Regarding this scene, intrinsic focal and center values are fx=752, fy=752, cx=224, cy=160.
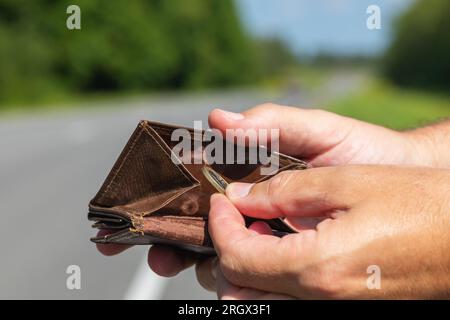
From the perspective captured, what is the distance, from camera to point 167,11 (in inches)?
2594

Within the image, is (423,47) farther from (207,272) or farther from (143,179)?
(143,179)

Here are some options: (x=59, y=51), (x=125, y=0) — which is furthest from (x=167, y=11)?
(x=59, y=51)

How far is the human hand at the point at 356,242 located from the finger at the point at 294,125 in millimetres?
484

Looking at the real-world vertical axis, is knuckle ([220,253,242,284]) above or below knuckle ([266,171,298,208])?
below

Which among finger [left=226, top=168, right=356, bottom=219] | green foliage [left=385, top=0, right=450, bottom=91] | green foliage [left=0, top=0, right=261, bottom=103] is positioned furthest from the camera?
green foliage [left=385, top=0, right=450, bottom=91]

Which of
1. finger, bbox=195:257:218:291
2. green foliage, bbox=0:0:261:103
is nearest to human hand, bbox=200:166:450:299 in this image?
finger, bbox=195:257:218:291

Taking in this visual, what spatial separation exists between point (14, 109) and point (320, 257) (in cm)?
3501

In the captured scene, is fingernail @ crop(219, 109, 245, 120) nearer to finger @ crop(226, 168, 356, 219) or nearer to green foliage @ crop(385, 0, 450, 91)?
finger @ crop(226, 168, 356, 219)

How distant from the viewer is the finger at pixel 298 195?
161 centimetres

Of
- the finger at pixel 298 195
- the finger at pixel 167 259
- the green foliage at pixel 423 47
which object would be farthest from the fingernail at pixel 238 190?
the green foliage at pixel 423 47

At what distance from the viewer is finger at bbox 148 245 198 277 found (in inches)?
85.4

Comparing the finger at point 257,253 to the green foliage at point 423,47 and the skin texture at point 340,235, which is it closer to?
the skin texture at point 340,235

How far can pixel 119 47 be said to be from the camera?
5306 cm
